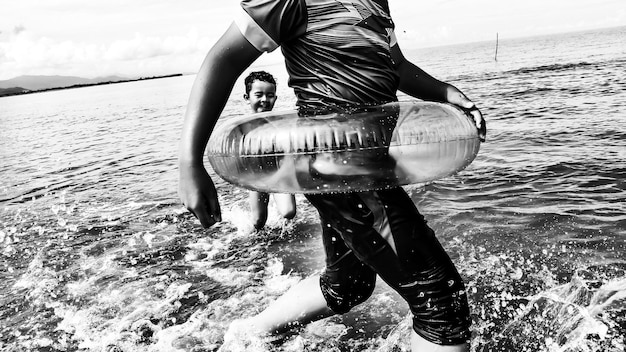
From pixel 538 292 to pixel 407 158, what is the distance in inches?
93.3

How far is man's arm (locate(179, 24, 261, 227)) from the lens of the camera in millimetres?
1805

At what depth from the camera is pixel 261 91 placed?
538 centimetres

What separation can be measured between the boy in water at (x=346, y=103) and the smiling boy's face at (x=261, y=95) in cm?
325

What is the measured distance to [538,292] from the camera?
3.71m

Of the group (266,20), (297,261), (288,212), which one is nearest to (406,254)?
(266,20)

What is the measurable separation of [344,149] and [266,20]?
576mm

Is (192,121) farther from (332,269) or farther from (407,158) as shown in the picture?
(332,269)

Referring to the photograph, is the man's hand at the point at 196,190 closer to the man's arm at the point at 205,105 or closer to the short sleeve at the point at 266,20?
the man's arm at the point at 205,105

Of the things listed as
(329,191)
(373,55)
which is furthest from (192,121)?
(373,55)

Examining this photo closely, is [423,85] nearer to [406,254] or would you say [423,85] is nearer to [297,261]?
[406,254]

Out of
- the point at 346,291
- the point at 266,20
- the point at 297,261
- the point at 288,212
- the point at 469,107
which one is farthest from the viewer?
the point at 288,212

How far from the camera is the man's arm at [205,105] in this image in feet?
5.92

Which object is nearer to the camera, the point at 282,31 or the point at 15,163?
the point at 282,31

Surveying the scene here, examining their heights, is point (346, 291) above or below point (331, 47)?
below
